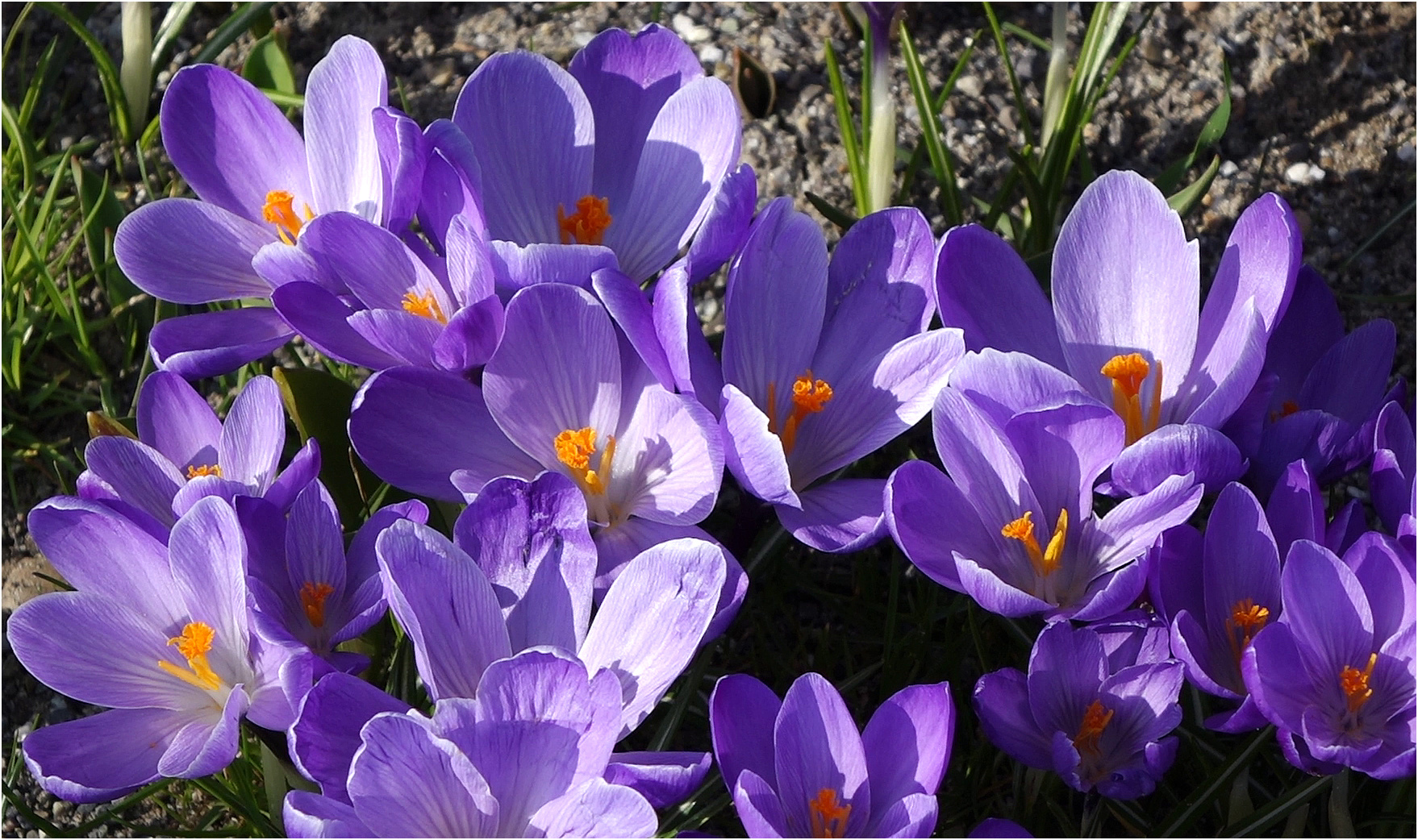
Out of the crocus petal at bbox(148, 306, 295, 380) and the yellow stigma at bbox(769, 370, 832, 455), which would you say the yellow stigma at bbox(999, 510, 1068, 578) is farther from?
the crocus petal at bbox(148, 306, 295, 380)

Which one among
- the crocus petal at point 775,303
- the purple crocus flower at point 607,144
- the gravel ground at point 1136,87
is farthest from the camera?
the gravel ground at point 1136,87

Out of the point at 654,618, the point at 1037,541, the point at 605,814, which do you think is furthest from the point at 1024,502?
the point at 605,814

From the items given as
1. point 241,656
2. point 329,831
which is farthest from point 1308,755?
point 241,656

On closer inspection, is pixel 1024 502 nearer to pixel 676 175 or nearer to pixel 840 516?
pixel 840 516

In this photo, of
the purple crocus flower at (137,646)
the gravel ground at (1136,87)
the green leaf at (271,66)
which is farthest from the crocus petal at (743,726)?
the green leaf at (271,66)

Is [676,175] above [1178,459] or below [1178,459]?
above

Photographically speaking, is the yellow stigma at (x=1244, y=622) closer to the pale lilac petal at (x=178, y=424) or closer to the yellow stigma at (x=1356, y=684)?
the yellow stigma at (x=1356, y=684)
